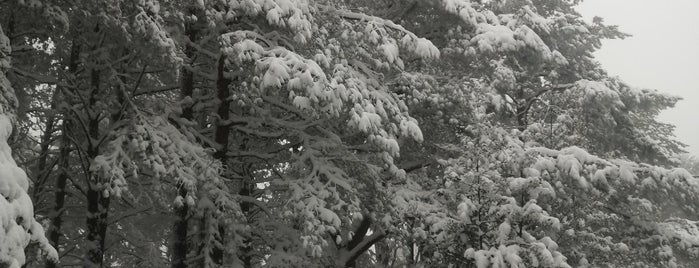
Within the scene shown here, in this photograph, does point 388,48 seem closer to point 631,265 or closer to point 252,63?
point 252,63

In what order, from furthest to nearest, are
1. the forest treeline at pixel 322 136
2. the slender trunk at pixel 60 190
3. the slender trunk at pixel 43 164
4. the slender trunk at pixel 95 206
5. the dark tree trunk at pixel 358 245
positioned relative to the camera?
the dark tree trunk at pixel 358 245 → the slender trunk at pixel 43 164 → the slender trunk at pixel 60 190 → the slender trunk at pixel 95 206 → the forest treeline at pixel 322 136

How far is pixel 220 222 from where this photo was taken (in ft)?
26.6

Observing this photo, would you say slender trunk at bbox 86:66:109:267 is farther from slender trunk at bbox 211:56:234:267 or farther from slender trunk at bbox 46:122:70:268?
slender trunk at bbox 211:56:234:267

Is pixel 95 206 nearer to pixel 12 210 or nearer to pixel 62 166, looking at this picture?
pixel 62 166

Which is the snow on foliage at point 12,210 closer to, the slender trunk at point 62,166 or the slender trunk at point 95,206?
the slender trunk at point 95,206

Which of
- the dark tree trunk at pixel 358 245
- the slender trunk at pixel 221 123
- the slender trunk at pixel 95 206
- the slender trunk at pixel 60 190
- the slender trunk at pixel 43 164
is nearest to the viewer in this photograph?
the slender trunk at pixel 95 206

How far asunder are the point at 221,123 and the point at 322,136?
1734mm

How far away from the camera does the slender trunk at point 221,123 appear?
934 centimetres

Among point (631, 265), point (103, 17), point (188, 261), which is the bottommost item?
point (188, 261)

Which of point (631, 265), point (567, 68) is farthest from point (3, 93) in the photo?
point (567, 68)

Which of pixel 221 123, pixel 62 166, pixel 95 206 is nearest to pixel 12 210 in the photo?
pixel 95 206

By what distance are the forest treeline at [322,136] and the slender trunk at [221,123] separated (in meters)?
0.03

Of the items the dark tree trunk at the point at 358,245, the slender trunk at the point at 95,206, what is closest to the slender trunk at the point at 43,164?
the slender trunk at the point at 95,206

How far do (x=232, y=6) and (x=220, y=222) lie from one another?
2907mm
